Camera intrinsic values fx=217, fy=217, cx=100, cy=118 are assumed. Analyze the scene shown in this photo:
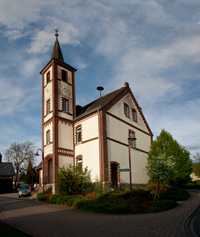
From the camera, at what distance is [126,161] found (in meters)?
23.7

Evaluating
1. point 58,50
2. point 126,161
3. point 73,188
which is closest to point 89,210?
point 73,188

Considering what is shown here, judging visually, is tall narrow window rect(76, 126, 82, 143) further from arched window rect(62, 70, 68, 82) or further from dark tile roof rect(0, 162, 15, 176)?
dark tile roof rect(0, 162, 15, 176)

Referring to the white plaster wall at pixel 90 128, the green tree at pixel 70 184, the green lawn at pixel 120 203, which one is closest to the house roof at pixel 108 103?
the white plaster wall at pixel 90 128

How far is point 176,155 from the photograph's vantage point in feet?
82.3

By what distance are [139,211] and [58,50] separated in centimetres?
2222

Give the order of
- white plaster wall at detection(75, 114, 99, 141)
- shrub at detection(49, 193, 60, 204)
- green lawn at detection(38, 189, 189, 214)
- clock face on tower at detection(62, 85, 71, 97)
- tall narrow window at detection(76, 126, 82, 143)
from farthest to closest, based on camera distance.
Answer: clock face on tower at detection(62, 85, 71, 97)
tall narrow window at detection(76, 126, 82, 143)
white plaster wall at detection(75, 114, 99, 141)
shrub at detection(49, 193, 60, 204)
green lawn at detection(38, 189, 189, 214)

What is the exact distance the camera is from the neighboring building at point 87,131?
21484 millimetres

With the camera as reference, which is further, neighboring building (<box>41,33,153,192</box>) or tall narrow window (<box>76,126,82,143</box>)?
tall narrow window (<box>76,126,82,143</box>)

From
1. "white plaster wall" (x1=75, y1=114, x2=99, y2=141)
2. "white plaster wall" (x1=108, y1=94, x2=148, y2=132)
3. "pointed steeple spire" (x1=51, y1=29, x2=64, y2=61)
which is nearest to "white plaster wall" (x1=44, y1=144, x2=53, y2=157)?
"white plaster wall" (x1=75, y1=114, x2=99, y2=141)

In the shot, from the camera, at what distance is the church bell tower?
22.9 meters

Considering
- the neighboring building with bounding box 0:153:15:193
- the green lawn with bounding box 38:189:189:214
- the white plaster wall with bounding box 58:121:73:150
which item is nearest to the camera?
the green lawn with bounding box 38:189:189:214

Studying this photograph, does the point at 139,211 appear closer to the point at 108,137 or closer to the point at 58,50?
the point at 108,137

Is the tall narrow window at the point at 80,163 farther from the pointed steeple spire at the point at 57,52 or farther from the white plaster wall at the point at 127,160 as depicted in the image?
the pointed steeple spire at the point at 57,52

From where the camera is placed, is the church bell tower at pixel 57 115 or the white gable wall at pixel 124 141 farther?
the church bell tower at pixel 57 115
